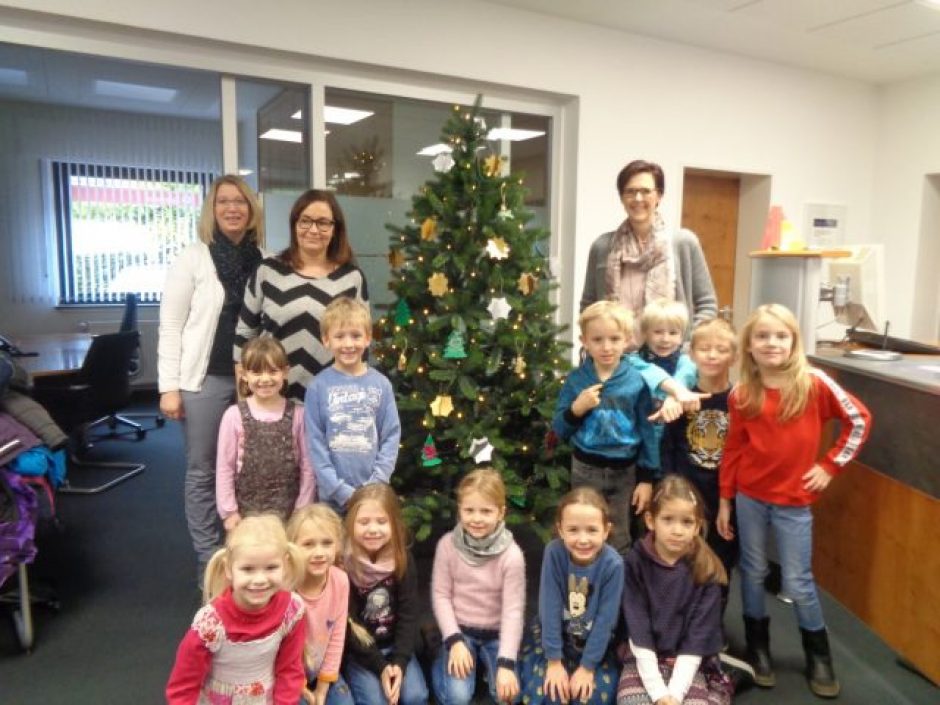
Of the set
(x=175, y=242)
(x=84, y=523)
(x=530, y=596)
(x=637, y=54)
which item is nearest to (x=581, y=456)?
(x=530, y=596)

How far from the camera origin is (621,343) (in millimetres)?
2244

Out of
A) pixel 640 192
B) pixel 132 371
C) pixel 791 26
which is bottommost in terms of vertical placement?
pixel 132 371

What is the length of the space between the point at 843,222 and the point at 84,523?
5.78m

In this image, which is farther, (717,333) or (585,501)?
(717,333)

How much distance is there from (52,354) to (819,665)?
442 cm

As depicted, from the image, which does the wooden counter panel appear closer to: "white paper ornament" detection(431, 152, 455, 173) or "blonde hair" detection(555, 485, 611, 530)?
"blonde hair" detection(555, 485, 611, 530)

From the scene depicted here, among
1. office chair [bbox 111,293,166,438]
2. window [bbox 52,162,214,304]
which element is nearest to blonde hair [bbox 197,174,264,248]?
office chair [bbox 111,293,166,438]

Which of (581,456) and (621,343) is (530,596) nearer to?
(581,456)

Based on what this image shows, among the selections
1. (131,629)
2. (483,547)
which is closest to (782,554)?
(483,547)

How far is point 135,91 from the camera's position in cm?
564

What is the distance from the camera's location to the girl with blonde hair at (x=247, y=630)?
154 cm

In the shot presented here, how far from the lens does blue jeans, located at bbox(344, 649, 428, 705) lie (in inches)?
75.8

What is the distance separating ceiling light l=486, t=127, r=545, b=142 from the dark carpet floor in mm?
2490

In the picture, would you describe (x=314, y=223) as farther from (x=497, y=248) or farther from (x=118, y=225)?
(x=118, y=225)
